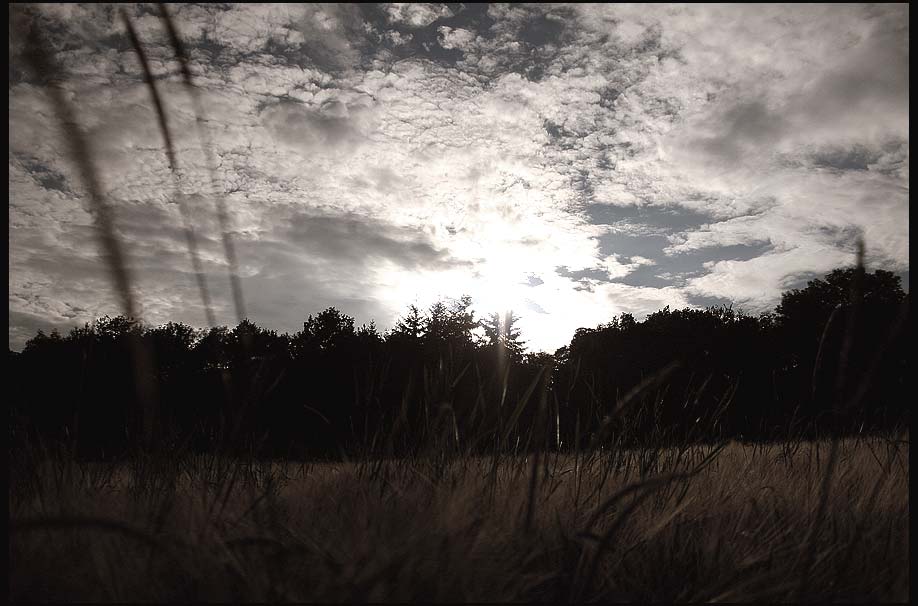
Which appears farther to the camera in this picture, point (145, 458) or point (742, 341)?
point (742, 341)

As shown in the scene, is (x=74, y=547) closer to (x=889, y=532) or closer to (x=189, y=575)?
(x=189, y=575)

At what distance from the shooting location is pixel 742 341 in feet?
106

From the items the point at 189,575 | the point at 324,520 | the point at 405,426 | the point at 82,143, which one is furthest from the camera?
the point at 405,426

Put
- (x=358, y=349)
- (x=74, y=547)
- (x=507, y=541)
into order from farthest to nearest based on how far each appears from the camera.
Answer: (x=358, y=349), (x=507, y=541), (x=74, y=547)

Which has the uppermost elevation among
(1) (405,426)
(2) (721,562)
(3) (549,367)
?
(3) (549,367)

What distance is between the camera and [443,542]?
4.10 ft

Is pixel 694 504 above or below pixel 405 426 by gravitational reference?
below

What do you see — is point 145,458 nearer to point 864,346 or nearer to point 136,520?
point 136,520

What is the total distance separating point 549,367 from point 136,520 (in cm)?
130

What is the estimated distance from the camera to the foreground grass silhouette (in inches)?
45.9

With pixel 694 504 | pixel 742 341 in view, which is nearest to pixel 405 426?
pixel 694 504

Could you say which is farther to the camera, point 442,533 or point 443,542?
point 442,533

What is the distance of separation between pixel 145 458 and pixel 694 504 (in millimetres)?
2358

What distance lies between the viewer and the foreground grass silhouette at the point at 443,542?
3.83ft
